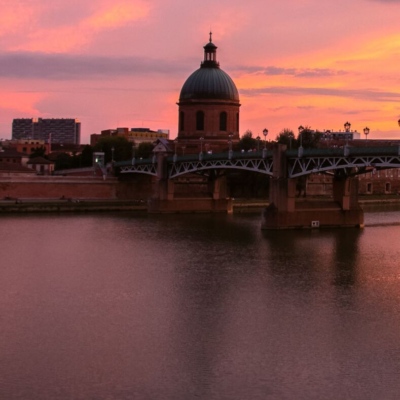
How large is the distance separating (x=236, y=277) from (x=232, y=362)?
15.4 meters

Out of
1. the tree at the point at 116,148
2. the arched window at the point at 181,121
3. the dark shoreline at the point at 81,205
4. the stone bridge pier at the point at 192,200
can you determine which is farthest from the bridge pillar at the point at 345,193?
the tree at the point at 116,148

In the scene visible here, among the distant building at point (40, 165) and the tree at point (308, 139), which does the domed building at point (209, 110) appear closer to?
the tree at point (308, 139)

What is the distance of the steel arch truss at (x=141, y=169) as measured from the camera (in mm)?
92125

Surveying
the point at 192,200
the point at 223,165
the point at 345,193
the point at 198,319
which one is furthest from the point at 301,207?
the point at 198,319

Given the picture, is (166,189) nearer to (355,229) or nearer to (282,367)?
(355,229)

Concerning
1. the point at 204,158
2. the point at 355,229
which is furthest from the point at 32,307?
the point at 204,158

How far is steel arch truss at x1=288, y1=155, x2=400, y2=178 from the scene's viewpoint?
2240 inches

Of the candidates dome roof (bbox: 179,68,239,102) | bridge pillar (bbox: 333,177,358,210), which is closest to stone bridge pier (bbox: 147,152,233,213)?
bridge pillar (bbox: 333,177,358,210)

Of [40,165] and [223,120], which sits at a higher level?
[223,120]

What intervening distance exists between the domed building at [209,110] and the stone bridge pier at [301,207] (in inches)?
1777

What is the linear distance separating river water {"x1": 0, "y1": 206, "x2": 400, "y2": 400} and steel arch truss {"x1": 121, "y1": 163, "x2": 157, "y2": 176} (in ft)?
121

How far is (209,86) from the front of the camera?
368ft

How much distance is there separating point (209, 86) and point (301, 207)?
49203mm

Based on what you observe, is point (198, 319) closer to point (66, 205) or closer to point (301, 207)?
point (301, 207)
